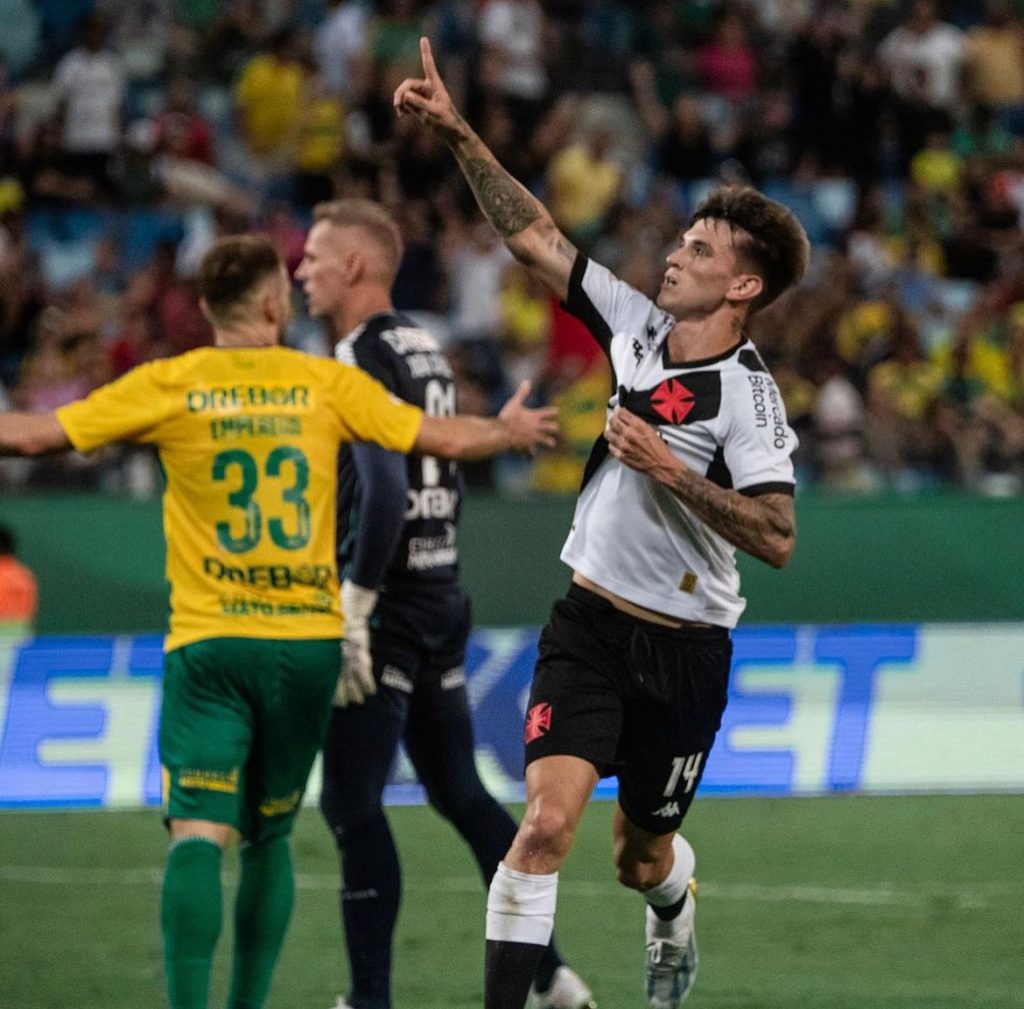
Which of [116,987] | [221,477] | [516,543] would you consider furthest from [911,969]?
[516,543]

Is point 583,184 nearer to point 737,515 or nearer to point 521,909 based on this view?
point 737,515

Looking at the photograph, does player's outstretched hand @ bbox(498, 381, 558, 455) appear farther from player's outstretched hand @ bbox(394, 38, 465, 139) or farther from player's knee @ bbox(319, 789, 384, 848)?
player's knee @ bbox(319, 789, 384, 848)

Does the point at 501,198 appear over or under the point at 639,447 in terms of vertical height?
over

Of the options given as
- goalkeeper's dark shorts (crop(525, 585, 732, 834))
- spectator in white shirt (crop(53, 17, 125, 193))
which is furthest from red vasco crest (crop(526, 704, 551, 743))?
spectator in white shirt (crop(53, 17, 125, 193))

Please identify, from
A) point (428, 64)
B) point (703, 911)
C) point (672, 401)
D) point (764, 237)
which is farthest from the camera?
point (703, 911)

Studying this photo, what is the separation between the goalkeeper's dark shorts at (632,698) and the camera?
5633 millimetres

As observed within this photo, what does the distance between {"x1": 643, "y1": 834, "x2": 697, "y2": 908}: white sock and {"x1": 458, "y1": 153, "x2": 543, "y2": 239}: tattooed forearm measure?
6.04 feet

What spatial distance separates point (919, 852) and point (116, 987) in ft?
12.8

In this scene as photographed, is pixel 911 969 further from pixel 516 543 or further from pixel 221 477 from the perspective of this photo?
pixel 516 543

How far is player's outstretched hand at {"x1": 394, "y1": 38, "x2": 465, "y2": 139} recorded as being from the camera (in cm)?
588

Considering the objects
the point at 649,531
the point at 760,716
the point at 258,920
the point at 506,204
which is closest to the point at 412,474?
the point at 506,204

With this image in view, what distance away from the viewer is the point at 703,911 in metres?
8.00

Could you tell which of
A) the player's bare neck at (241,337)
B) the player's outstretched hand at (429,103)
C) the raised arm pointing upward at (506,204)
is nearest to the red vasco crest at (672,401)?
the raised arm pointing upward at (506,204)

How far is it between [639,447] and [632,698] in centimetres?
76
